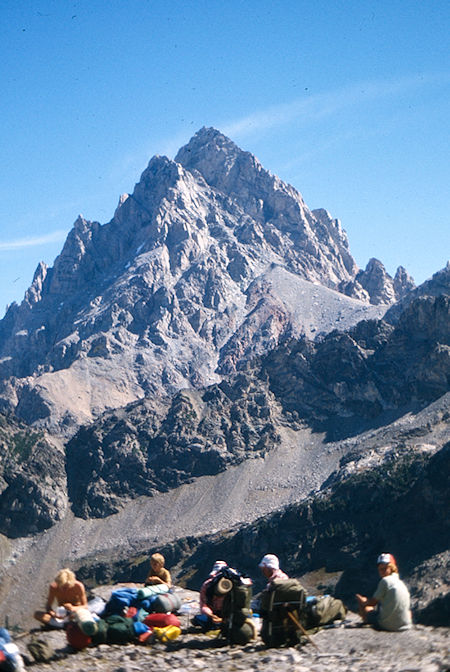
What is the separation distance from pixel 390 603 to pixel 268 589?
3.03m

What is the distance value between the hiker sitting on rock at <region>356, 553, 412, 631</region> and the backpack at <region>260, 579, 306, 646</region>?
1754 millimetres

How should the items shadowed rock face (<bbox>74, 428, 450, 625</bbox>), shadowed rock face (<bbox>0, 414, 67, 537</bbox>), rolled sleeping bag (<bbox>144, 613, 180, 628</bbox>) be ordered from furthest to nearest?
shadowed rock face (<bbox>0, 414, 67, 537</bbox>)
shadowed rock face (<bbox>74, 428, 450, 625</bbox>)
rolled sleeping bag (<bbox>144, 613, 180, 628</bbox>)

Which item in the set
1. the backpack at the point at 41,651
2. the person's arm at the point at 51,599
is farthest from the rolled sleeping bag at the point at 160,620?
the backpack at the point at 41,651

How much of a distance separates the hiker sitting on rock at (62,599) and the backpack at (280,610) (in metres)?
4.27

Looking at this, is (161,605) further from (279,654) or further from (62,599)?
(279,654)

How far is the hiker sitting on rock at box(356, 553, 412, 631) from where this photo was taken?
53.8ft

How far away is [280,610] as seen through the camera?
51.8ft

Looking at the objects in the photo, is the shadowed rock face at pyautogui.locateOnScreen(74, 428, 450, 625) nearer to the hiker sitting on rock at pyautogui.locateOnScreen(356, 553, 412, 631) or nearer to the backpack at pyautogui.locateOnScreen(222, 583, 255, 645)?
the hiker sitting on rock at pyautogui.locateOnScreen(356, 553, 412, 631)

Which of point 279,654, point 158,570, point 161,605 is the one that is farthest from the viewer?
point 158,570

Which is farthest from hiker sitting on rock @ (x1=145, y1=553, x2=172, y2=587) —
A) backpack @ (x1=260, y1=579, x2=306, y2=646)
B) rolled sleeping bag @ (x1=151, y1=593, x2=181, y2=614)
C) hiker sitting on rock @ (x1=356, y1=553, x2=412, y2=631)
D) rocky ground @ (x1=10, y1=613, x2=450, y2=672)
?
hiker sitting on rock @ (x1=356, y1=553, x2=412, y2=631)

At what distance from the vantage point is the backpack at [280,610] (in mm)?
15695

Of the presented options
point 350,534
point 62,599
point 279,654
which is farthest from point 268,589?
point 350,534

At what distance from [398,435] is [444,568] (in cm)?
8909

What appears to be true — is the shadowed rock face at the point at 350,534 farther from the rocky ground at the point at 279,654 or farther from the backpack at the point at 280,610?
the backpack at the point at 280,610
